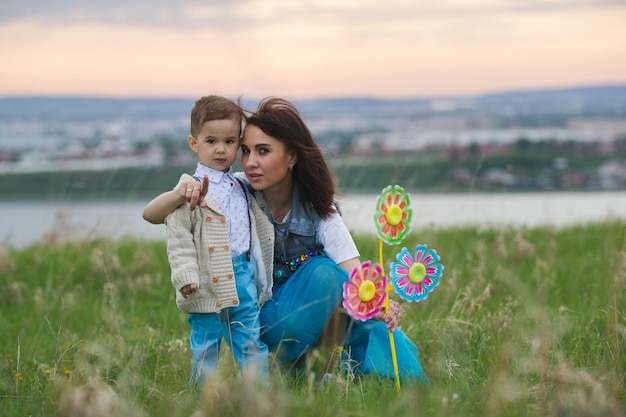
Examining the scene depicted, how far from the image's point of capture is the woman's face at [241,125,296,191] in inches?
156

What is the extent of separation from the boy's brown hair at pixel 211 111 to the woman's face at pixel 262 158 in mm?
135

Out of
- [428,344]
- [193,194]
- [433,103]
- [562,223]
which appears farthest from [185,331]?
[433,103]

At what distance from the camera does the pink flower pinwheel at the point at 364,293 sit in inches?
135

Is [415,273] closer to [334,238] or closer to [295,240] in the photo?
[334,238]

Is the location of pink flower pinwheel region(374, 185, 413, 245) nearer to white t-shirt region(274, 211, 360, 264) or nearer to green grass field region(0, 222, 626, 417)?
white t-shirt region(274, 211, 360, 264)

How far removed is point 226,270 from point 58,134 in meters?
17.4

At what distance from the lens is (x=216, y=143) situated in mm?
3840

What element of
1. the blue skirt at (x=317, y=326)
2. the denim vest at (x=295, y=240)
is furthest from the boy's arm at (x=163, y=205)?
the blue skirt at (x=317, y=326)

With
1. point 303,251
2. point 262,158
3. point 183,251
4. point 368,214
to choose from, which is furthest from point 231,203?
point 368,214

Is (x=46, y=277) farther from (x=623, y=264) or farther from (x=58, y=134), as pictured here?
(x=58, y=134)

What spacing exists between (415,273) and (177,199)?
109cm

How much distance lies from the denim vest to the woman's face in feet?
0.51

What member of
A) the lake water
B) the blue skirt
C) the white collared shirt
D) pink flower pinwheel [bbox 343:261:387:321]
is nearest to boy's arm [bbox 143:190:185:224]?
the white collared shirt

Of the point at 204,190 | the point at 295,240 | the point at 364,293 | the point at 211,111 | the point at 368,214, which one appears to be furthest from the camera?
the point at 368,214
